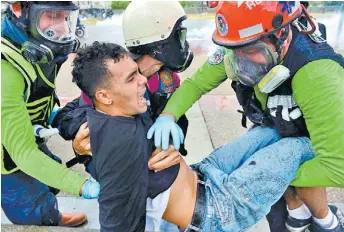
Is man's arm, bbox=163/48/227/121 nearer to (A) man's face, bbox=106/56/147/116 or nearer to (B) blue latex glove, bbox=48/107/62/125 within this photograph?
(A) man's face, bbox=106/56/147/116

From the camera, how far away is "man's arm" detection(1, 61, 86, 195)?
1744mm

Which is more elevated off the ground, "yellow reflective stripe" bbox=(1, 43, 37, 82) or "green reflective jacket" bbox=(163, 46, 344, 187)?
"yellow reflective stripe" bbox=(1, 43, 37, 82)

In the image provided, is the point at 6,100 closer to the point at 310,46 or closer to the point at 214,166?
the point at 214,166

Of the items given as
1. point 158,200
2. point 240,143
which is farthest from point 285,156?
point 158,200

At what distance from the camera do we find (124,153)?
5.15ft

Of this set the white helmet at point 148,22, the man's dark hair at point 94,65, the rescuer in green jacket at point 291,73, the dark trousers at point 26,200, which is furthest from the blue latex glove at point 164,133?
the dark trousers at point 26,200

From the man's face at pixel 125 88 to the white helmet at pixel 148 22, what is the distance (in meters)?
0.48

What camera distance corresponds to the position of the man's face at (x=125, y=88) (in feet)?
5.57

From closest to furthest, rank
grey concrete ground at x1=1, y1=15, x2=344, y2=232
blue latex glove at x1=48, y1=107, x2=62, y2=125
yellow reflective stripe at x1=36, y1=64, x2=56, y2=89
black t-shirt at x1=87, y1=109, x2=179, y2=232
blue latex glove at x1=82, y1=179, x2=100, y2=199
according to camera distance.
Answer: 1. black t-shirt at x1=87, y1=109, x2=179, y2=232
2. blue latex glove at x1=82, y1=179, x2=100, y2=199
3. yellow reflective stripe at x1=36, y1=64, x2=56, y2=89
4. blue latex glove at x1=48, y1=107, x2=62, y2=125
5. grey concrete ground at x1=1, y1=15, x2=344, y2=232

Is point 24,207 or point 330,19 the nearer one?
point 24,207

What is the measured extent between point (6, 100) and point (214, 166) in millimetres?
1084

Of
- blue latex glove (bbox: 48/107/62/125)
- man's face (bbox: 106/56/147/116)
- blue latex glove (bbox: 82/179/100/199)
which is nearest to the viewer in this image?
man's face (bbox: 106/56/147/116)

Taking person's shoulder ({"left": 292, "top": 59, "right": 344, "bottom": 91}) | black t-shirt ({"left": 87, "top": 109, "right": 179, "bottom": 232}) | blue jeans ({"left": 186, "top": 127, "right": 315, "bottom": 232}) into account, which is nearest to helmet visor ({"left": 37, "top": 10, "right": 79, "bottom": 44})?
black t-shirt ({"left": 87, "top": 109, "right": 179, "bottom": 232})

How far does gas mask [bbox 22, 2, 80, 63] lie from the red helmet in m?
0.80
